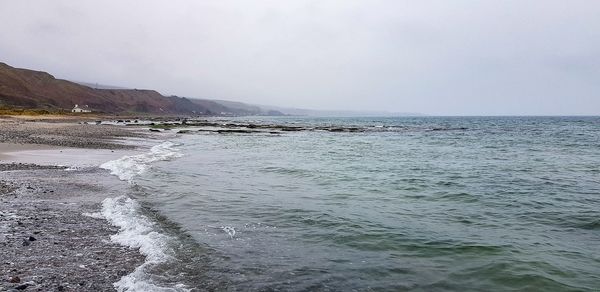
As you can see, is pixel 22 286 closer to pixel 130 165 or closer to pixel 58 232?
pixel 58 232

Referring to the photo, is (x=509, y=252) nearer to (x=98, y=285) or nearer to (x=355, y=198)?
(x=355, y=198)

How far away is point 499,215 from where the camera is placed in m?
11.9

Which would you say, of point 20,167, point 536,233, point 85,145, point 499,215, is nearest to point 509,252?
point 536,233

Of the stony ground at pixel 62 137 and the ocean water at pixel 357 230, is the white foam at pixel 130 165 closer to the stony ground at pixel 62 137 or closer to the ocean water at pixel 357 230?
the ocean water at pixel 357 230

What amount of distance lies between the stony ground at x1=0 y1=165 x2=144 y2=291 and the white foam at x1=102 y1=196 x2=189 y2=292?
0.19 m

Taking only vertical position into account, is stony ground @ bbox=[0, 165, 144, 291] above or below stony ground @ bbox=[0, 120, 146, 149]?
above

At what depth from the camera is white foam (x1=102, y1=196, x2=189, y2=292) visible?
6414 mm

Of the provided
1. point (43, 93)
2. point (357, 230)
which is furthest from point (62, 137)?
point (43, 93)

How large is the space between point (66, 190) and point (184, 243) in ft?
22.3

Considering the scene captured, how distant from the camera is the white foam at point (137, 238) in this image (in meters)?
6.41

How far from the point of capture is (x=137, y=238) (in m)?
8.77

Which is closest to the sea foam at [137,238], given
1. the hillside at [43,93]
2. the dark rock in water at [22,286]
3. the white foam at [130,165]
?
the dark rock in water at [22,286]

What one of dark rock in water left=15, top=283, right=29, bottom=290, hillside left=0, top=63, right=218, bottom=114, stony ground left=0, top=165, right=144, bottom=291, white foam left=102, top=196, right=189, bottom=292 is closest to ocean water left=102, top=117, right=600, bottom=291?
white foam left=102, top=196, right=189, bottom=292

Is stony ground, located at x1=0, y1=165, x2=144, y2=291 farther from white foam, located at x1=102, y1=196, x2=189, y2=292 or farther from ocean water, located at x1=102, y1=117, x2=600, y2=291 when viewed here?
ocean water, located at x1=102, y1=117, x2=600, y2=291
